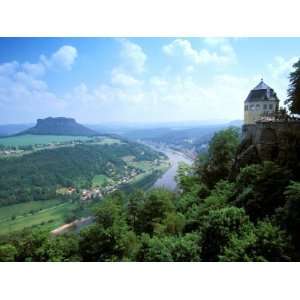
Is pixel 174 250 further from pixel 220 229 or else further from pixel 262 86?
pixel 262 86

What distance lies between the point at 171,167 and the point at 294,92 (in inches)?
938

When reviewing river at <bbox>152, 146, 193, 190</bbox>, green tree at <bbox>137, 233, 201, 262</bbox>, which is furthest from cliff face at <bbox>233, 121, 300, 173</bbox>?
river at <bbox>152, 146, 193, 190</bbox>

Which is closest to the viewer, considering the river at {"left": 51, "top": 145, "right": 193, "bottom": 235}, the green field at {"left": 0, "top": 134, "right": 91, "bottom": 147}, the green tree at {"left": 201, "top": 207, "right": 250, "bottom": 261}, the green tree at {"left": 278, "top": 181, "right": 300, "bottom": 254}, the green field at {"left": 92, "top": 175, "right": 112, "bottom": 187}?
the green tree at {"left": 278, "top": 181, "right": 300, "bottom": 254}

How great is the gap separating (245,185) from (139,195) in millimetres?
4264

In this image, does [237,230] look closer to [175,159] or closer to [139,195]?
[139,195]

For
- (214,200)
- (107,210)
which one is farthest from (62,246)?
(214,200)

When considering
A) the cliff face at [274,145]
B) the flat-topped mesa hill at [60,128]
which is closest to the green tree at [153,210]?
the cliff face at [274,145]

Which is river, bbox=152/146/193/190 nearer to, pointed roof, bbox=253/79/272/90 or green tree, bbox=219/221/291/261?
pointed roof, bbox=253/79/272/90

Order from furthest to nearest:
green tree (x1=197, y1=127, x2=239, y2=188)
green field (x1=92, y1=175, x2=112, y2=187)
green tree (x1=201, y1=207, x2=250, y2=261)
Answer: green field (x1=92, y1=175, x2=112, y2=187)
green tree (x1=197, y1=127, x2=239, y2=188)
green tree (x1=201, y1=207, x2=250, y2=261)

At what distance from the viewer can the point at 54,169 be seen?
28.0m

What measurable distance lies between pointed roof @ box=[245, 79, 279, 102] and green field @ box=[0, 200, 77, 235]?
13.7 metres

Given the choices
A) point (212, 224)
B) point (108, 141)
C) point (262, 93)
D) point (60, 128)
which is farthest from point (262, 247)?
point (108, 141)

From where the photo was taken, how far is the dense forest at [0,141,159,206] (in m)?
24.1

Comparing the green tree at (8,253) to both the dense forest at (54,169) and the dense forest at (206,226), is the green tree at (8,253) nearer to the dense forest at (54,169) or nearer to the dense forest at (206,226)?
the dense forest at (206,226)
